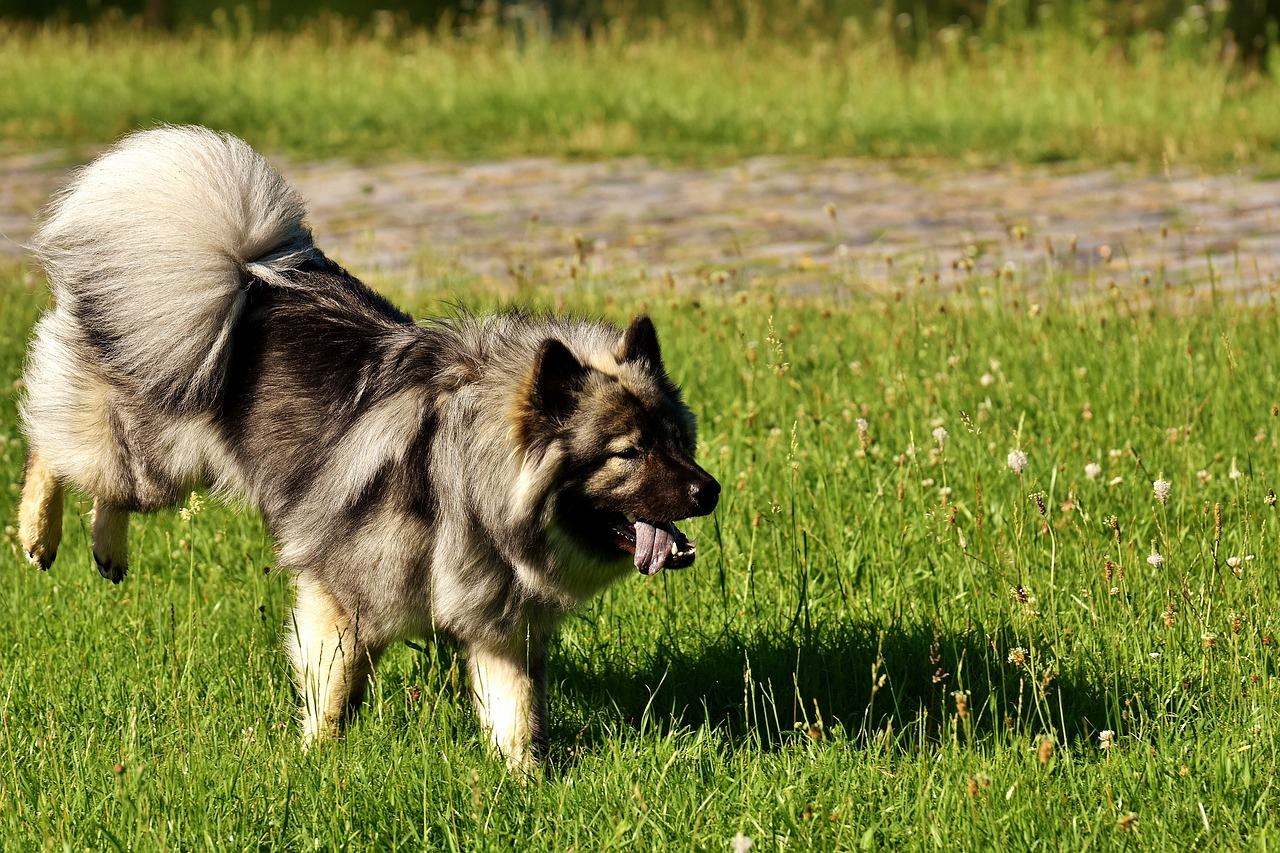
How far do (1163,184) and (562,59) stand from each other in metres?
8.15

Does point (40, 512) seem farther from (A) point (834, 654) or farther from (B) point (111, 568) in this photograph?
(A) point (834, 654)

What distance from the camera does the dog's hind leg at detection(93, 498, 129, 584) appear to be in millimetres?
5012

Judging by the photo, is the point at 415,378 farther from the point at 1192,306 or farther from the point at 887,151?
the point at 887,151

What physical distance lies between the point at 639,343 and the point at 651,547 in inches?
24.1

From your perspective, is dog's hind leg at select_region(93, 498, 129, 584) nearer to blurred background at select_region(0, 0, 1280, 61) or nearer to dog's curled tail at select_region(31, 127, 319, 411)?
dog's curled tail at select_region(31, 127, 319, 411)

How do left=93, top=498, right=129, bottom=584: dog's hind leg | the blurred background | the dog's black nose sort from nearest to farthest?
the dog's black nose → left=93, top=498, right=129, bottom=584: dog's hind leg → the blurred background

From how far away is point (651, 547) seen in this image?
148 inches

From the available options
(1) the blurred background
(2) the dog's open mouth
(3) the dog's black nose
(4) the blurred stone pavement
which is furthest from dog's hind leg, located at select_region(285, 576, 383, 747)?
(1) the blurred background

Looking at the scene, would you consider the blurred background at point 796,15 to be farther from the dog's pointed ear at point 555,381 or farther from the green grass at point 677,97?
the dog's pointed ear at point 555,381

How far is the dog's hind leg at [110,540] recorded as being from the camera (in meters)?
5.01

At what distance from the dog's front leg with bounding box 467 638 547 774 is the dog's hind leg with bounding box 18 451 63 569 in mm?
1903

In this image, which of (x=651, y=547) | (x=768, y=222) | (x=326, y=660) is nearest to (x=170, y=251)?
(x=326, y=660)

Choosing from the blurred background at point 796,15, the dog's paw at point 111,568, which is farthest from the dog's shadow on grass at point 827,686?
the blurred background at point 796,15

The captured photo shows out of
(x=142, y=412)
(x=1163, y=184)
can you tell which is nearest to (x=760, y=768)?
(x=142, y=412)
